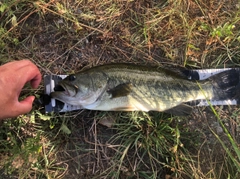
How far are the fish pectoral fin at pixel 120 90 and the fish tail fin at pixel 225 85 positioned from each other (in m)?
1.10

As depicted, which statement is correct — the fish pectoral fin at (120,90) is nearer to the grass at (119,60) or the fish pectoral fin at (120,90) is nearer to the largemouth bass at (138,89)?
the largemouth bass at (138,89)

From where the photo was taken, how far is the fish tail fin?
150 inches

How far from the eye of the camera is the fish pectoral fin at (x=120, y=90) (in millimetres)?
3559

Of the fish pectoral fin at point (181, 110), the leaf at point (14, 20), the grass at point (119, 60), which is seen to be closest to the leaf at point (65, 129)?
the grass at point (119, 60)

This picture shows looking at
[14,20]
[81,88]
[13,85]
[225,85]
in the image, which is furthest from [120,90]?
[14,20]

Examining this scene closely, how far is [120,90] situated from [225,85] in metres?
1.36

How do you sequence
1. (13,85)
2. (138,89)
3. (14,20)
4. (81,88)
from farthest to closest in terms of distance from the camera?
(14,20)
(138,89)
(81,88)
(13,85)

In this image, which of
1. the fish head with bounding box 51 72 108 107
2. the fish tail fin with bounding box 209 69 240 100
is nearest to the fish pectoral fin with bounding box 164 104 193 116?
the fish tail fin with bounding box 209 69 240 100

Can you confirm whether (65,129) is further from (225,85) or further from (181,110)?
(225,85)

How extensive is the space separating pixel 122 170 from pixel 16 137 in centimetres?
140

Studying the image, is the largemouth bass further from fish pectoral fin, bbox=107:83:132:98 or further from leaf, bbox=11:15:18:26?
leaf, bbox=11:15:18:26

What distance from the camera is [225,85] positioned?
3832 millimetres

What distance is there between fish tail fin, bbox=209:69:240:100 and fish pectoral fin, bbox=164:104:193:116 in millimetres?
364

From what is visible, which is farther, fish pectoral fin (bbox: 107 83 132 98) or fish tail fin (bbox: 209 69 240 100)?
fish tail fin (bbox: 209 69 240 100)
